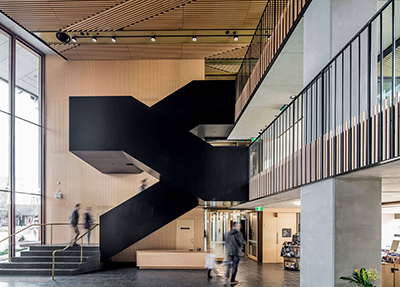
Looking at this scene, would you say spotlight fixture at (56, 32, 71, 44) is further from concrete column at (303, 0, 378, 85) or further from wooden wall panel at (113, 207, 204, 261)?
concrete column at (303, 0, 378, 85)

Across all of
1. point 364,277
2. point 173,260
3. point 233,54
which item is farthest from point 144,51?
point 364,277

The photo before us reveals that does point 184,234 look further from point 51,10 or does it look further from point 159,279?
point 51,10

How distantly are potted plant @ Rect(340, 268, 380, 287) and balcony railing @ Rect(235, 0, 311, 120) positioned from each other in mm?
3862

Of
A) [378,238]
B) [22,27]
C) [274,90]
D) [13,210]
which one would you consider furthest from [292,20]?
[13,210]

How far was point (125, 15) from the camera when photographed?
12016 millimetres

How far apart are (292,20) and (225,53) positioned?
30.1 feet

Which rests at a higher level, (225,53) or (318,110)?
(225,53)

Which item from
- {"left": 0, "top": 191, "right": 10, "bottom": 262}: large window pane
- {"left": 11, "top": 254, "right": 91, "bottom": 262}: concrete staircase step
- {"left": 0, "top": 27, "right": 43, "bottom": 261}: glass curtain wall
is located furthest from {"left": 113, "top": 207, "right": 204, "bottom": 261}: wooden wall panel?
{"left": 0, "top": 191, "right": 10, "bottom": 262}: large window pane

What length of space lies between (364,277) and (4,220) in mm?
12446

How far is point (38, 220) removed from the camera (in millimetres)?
15305

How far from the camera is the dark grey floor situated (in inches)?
428

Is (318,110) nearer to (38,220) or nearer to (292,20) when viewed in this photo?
(292,20)

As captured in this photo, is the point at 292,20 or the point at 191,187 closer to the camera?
the point at 292,20

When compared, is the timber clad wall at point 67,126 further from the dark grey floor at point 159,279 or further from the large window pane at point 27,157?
the dark grey floor at point 159,279
